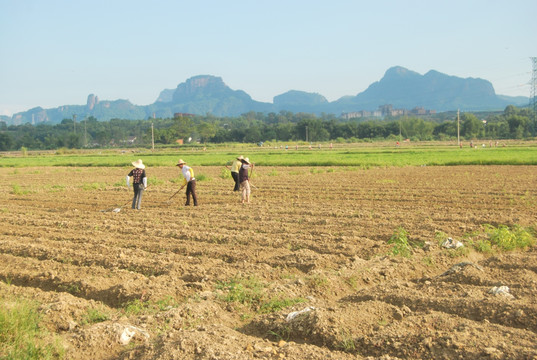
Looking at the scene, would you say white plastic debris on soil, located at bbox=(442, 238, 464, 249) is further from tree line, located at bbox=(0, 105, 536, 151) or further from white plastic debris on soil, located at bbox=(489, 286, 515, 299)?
tree line, located at bbox=(0, 105, 536, 151)

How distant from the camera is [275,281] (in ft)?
A: 23.5

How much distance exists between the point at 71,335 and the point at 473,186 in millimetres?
17415

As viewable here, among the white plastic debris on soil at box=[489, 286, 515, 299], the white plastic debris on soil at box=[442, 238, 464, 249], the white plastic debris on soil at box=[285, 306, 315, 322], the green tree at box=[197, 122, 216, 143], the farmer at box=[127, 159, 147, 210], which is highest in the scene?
the green tree at box=[197, 122, 216, 143]

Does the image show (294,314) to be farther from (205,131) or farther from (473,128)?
(205,131)

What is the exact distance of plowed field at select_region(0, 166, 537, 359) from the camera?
16.0 feet

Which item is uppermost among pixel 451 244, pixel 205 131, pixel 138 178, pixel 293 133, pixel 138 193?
pixel 205 131

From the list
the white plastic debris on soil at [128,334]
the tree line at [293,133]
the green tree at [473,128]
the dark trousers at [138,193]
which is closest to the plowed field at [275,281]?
the white plastic debris on soil at [128,334]

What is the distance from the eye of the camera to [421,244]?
30.7 feet

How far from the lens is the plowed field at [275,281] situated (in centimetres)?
488

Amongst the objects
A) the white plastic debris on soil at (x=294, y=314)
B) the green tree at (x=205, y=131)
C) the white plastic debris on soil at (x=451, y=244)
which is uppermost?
the green tree at (x=205, y=131)

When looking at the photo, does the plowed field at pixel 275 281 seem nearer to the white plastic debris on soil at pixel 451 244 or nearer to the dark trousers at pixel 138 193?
the white plastic debris on soil at pixel 451 244

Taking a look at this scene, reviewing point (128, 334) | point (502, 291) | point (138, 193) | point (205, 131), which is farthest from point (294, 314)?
point (205, 131)

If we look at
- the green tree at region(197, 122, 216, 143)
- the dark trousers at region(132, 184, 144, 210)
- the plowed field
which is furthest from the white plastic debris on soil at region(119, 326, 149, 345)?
the green tree at region(197, 122, 216, 143)

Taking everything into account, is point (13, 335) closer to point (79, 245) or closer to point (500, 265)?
point (79, 245)
